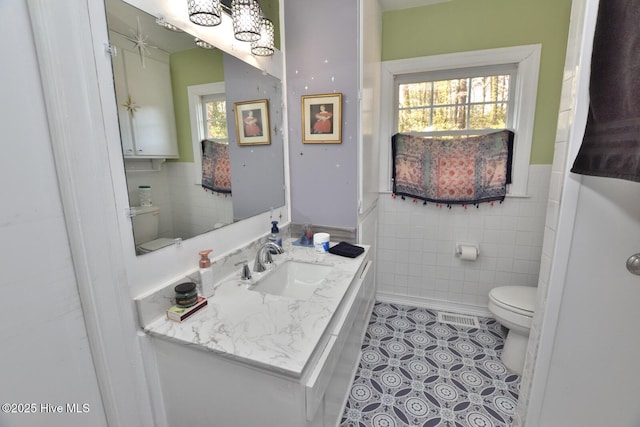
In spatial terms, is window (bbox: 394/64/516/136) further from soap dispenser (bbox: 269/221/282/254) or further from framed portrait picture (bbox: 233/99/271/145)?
soap dispenser (bbox: 269/221/282/254)

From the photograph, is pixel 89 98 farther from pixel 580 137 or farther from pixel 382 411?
pixel 382 411

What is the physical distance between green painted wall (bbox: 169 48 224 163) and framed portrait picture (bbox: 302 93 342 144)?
0.64 meters

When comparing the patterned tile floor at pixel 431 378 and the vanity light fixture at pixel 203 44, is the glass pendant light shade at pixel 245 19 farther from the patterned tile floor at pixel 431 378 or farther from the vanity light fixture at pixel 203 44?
the patterned tile floor at pixel 431 378

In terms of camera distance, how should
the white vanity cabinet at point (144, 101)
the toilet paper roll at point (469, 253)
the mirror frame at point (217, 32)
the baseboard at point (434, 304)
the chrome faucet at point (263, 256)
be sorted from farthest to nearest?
1. the baseboard at point (434, 304)
2. the toilet paper roll at point (469, 253)
3. the chrome faucet at point (263, 256)
4. the mirror frame at point (217, 32)
5. the white vanity cabinet at point (144, 101)

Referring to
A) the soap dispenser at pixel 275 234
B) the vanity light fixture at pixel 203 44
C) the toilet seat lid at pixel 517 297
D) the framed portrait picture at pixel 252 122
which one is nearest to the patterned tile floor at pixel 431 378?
the toilet seat lid at pixel 517 297

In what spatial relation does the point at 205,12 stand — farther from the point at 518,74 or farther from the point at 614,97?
the point at 518,74

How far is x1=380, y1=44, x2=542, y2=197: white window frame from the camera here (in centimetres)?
191

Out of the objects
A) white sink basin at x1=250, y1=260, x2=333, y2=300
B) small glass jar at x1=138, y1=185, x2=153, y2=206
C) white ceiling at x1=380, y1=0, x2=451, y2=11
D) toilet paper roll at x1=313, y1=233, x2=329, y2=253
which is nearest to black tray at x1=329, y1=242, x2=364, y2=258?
toilet paper roll at x1=313, y1=233, x2=329, y2=253

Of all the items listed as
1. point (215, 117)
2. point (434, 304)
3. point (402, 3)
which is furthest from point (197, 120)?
point (434, 304)

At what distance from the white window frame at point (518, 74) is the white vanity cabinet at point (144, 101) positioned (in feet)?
5.51

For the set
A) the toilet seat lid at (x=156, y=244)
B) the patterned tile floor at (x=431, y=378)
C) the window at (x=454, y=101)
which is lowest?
the patterned tile floor at (x=431, y=378)

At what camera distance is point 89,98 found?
775 millimetres

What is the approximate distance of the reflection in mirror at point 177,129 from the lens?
901mm

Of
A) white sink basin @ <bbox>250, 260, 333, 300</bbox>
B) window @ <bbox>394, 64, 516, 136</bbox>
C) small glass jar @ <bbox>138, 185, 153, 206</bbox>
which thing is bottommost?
white sink basin @ <bbox>250, 260, 333, 300</bbox>
